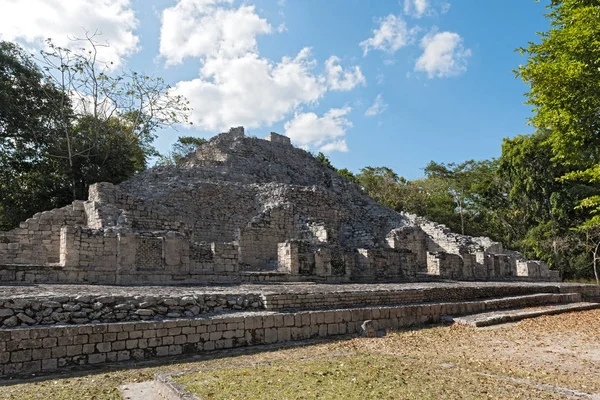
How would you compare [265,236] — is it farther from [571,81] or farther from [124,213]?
[571,81]

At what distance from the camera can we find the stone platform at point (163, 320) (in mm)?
6496

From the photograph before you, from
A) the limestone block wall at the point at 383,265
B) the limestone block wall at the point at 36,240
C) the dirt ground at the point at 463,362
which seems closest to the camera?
the dirt ground at the point at 463,362

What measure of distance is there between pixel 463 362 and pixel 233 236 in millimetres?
16231

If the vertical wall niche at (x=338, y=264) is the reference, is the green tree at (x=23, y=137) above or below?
above

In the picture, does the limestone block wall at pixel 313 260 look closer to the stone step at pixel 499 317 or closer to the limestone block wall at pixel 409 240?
the stone step at pixel 499 317

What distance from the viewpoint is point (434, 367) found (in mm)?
6395

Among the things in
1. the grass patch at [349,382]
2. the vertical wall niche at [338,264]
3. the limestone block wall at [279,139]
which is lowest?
the grass patch at [349,382]

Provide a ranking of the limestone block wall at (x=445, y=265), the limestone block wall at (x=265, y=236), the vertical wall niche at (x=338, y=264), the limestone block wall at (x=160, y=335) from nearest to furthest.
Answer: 1. the limestone block wall at (x=160, y=335)
2. the vertical wall niche at (x=338, y=264)
3. the limestone block wall at (x=265, y=236)
4. the limestone block wall at (x=445, y=265)

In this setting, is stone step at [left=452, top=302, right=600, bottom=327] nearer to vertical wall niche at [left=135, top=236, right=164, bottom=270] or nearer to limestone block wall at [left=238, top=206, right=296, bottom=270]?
limestone block wall at [left=238, top=206, right=296, bottom=270]

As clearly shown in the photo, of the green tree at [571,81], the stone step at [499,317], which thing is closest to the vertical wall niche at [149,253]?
the stone step at [499,317]

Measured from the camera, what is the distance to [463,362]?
22.8 feet

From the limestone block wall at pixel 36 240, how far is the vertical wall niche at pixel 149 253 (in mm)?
4225

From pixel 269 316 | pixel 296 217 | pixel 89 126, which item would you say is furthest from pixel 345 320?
pixel 89 126

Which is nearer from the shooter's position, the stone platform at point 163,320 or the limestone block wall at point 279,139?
the stone platform at point 163,320
